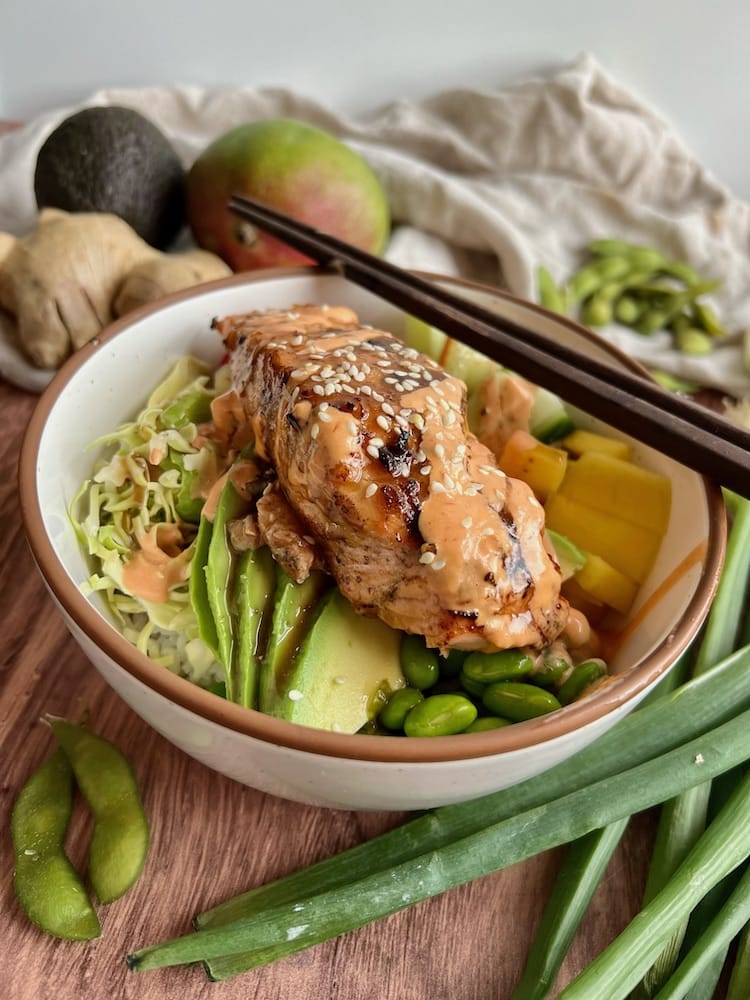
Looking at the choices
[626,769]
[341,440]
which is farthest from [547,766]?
[341,440]

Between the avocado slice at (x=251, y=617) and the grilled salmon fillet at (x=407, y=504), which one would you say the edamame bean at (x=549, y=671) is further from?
the avocado slice at (x=251, y=617)

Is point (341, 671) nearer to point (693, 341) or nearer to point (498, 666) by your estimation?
point (498, 666)

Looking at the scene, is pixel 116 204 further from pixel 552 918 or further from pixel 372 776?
pixel 552 918

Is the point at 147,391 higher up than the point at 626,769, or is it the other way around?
the point at 147,391

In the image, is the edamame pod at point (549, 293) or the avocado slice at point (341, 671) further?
the edamame pod at point (549, 293)

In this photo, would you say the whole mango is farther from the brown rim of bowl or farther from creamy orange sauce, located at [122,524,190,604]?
the brown rim of bowl

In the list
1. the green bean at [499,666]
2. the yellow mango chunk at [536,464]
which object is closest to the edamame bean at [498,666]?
the green bean at [499,666]
